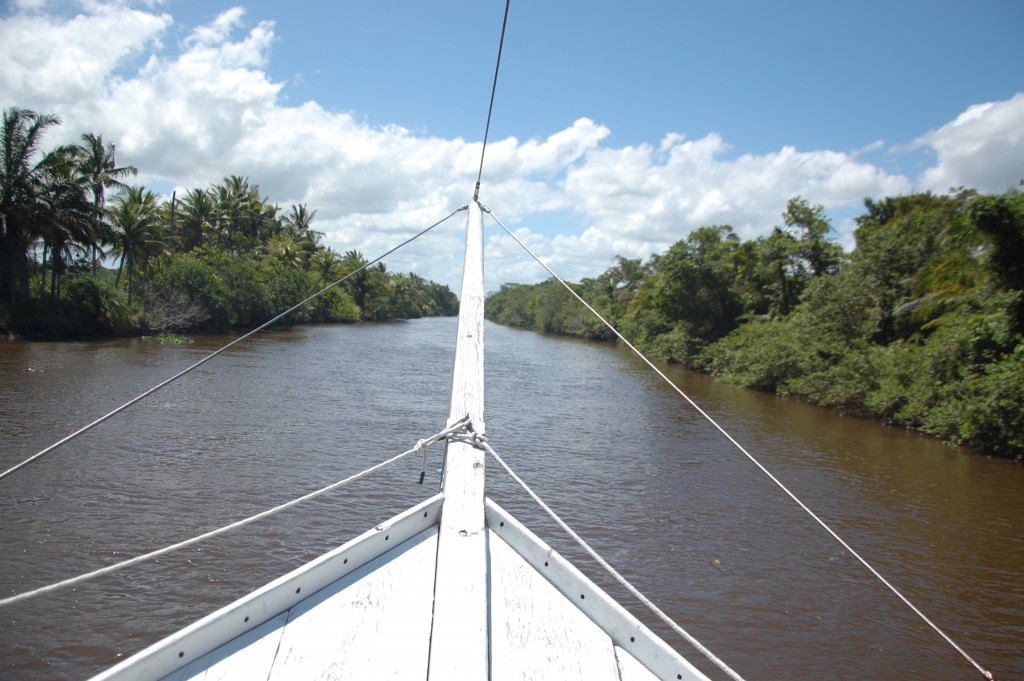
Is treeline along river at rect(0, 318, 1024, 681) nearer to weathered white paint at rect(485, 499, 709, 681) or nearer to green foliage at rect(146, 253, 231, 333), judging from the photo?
weathered white paint at rect(485, 499, 709, 681)

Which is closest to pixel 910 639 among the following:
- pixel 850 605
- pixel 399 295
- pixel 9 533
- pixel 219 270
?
pixel 850 605

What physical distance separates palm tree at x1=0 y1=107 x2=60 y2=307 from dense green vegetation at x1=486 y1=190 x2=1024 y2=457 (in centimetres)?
2484

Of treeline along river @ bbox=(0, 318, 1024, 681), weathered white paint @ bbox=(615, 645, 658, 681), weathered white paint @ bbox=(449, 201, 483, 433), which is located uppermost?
weathered white paint @ bbox=(449, 201, 483, 433)

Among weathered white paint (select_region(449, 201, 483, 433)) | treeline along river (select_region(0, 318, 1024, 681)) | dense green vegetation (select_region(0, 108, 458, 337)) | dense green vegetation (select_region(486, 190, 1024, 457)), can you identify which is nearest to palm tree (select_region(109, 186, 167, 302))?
dense green vegetation (select_region(0, 108, 458, 337))

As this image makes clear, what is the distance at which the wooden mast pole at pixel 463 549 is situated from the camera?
5.83 ft

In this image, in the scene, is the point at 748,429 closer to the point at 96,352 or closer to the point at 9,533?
the point at 9,533

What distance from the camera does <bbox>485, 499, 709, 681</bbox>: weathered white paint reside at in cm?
204

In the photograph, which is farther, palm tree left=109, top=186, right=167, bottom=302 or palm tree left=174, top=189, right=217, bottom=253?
palm tree left=174, top=189, right=217, bottom=253

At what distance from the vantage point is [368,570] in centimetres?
224

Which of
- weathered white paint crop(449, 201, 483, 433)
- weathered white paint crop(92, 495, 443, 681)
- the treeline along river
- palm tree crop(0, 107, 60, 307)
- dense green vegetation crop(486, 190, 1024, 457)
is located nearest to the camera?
weathered white paint crop(92, 495, 443, 681)

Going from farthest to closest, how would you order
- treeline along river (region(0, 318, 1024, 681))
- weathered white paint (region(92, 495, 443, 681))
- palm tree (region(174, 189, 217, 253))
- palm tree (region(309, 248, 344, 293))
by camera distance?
palm tree (region(309, 248, 344, 293))
palm tree (region(174, 189, 217, 253))
treeline along river (region(0, 318, 1024, 681))
weathered white paint (region(92, 495, 443, 681))

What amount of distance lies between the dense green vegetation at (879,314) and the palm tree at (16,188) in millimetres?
24842

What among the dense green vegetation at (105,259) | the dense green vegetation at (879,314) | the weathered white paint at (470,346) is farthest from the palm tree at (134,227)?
the weathered white paint at (470,346)

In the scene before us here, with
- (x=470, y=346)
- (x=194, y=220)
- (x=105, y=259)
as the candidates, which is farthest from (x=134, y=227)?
(x=470, y=346)
